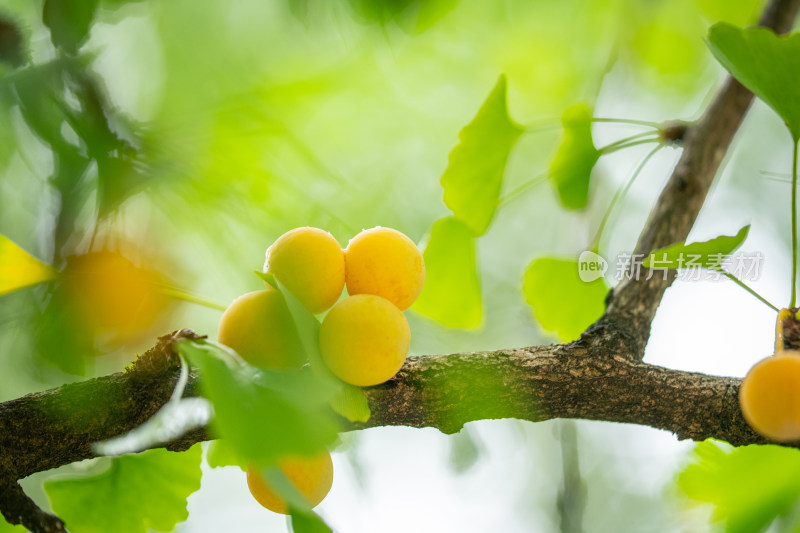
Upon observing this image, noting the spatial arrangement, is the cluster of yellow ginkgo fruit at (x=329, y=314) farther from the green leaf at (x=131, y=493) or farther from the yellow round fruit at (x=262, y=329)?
the green leaf at (x=131, y=493)

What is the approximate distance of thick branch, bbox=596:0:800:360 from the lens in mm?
793

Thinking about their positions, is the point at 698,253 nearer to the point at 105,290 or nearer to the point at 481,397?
the point at 481,397

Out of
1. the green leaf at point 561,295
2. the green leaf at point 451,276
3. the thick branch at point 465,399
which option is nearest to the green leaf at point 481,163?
the green leaf at point 451,276

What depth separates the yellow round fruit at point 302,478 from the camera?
52 centimetres

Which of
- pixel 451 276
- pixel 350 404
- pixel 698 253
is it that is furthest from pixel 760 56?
pixel 350 404

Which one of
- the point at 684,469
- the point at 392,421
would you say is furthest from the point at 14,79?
the point at 684,469

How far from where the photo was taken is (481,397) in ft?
2.09

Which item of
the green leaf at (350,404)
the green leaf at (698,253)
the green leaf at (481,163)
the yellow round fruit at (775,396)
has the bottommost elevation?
the green leaf at (350,404)

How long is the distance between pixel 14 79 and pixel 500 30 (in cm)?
116

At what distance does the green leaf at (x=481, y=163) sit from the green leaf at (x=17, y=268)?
511 millimetres

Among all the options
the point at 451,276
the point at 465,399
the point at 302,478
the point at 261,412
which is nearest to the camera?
the point at 261,412

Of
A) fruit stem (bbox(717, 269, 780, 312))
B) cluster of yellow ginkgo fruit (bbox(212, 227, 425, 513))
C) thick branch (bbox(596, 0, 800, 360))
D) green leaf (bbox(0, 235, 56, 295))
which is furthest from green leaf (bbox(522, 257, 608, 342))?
green leaf (bbox(0, 235, 56, 295))

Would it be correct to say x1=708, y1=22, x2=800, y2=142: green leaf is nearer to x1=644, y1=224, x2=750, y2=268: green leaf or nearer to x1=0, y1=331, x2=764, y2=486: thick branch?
x1=644, y1=224, x2=750, y2=268: green leaf

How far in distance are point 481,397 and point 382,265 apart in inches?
7.3
